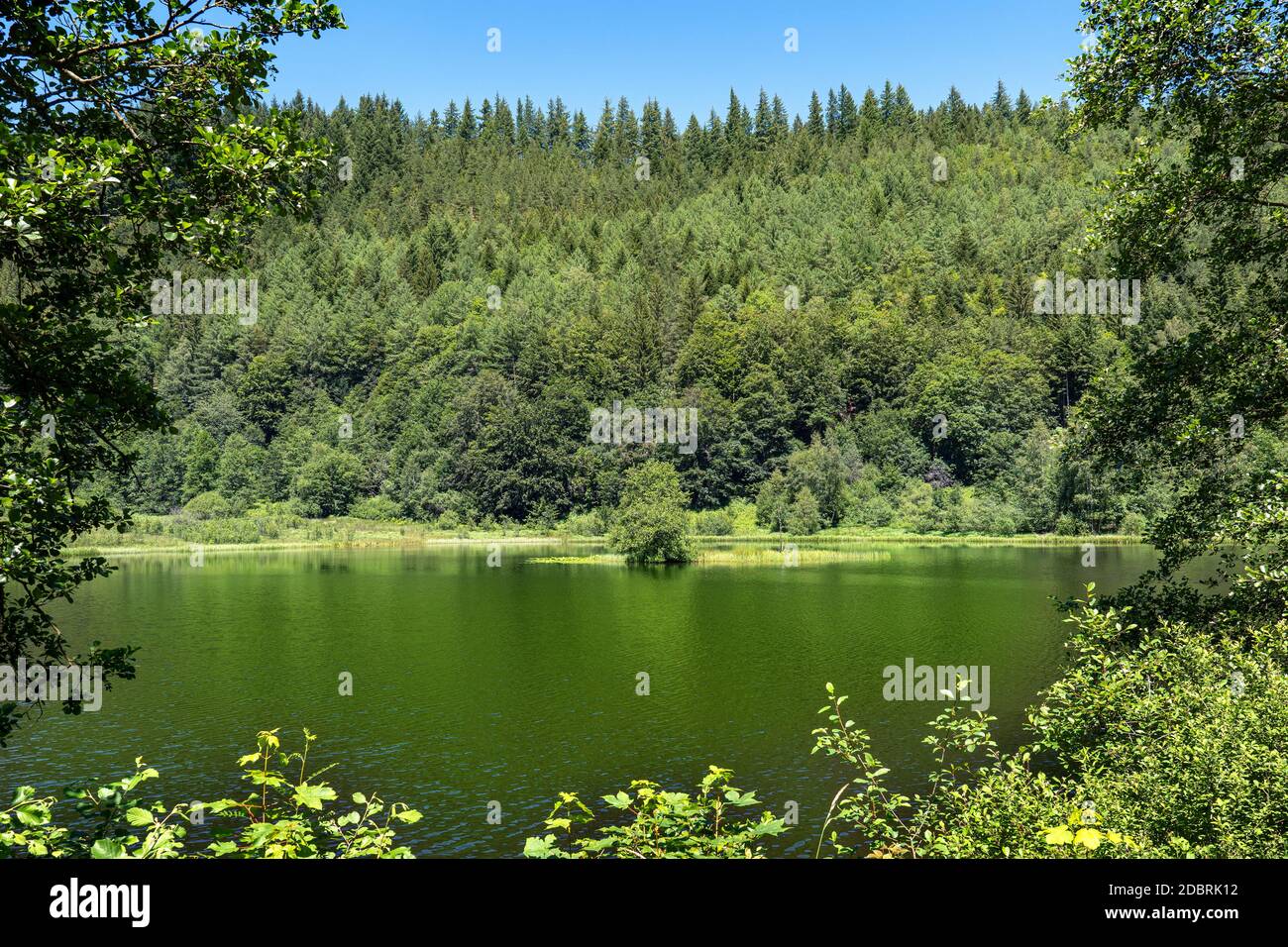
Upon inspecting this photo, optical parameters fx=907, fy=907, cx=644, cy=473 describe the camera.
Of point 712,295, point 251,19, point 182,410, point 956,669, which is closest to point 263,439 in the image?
point 182,410

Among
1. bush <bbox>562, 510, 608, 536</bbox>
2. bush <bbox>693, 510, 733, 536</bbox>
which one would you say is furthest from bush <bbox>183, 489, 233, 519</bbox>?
bush <bbox>693, 510, 733, 536</bbox>

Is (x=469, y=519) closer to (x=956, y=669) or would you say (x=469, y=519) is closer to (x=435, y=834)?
(x=956, y=669)

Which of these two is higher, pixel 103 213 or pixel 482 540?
pixel 103 213

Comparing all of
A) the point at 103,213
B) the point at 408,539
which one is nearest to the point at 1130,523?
the point at 408,539

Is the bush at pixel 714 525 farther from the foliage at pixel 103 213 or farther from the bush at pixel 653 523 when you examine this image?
the foliage at pixel 103 213

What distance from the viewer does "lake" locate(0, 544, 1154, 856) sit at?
2311cm

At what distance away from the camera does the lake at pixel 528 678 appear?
23.1 meters

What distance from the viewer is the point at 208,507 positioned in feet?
407

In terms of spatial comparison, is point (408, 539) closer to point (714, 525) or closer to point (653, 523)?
point (714, 525)

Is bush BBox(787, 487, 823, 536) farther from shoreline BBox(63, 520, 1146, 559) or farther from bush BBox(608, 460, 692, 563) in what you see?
bush BBox(608, 460, 692, 563)

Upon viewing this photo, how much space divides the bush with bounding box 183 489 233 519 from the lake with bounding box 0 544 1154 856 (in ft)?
179

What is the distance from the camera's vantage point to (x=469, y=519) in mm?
127938

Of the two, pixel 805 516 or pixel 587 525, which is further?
pixel 587 525

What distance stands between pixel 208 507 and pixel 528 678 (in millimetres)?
104642
